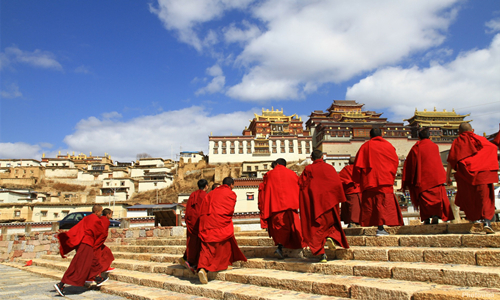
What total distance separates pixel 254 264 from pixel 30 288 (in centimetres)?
429

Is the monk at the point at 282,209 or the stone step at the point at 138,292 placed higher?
Result: the monk at the point at 282,209

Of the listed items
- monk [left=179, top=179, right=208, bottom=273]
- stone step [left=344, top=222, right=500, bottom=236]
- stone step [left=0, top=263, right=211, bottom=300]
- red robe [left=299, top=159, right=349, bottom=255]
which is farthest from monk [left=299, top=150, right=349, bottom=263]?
monk [left=179, top=179, right=208, bottom=273]

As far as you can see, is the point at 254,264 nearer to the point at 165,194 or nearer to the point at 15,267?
the point at 15,267

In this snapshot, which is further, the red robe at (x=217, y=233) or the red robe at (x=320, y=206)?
the red robe at (x=217, y=233)

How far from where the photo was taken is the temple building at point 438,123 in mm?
54438

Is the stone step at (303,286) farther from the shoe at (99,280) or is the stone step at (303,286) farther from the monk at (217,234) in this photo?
the shoe at (99,280)

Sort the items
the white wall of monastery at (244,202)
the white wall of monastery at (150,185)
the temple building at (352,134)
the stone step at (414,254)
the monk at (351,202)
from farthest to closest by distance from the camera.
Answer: the temple building at (352,134), the white wall of monastery at (150,185), the white wall of monastery at (244,202), the monk at (351,202), the stone step at (414,254)

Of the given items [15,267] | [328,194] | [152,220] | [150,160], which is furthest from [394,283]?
[150,160]

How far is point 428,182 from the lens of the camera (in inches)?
205

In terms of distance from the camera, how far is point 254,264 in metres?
5.03

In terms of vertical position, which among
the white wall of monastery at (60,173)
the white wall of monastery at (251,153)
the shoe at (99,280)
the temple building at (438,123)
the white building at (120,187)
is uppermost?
the temple building at (438,123)

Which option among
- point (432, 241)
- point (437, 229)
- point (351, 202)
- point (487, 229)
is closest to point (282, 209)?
point (432, 241)

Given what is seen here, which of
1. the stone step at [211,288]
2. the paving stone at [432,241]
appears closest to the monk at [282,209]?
the stone step at [211,288]

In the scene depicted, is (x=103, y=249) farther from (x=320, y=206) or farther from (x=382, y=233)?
(x=382, y=233)
